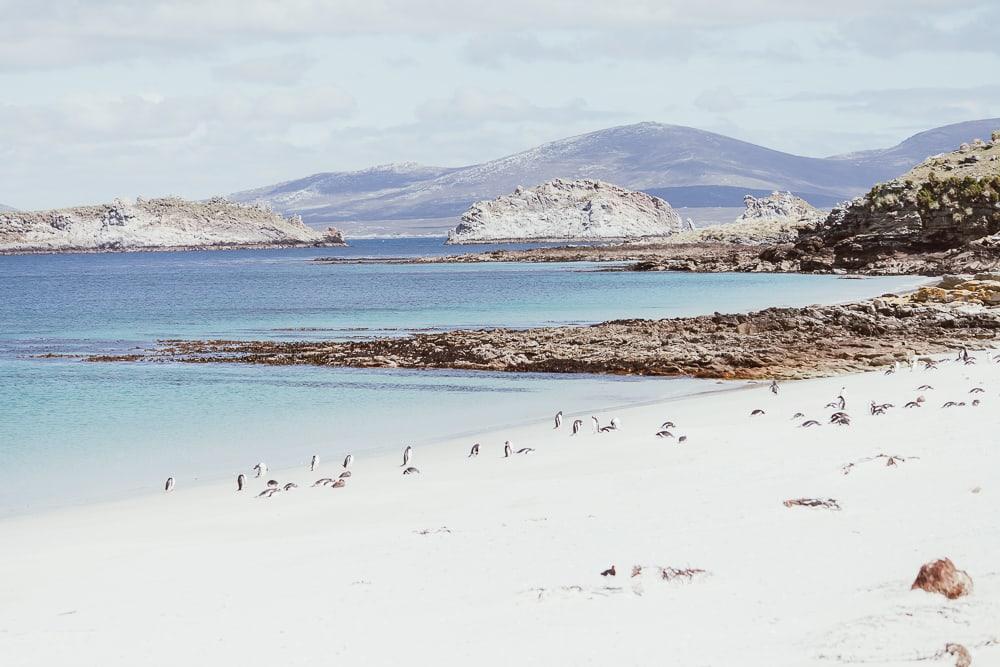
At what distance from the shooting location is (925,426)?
42.6 ft

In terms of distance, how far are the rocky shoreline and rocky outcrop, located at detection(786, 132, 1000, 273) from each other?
26.4 metres

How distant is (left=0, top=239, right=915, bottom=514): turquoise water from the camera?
16.1 m

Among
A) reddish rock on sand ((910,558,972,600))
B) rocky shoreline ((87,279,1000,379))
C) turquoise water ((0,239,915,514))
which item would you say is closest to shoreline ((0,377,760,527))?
turquoise water ((0,239,915,514))

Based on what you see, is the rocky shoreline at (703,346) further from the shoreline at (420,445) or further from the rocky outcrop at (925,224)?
the rocky outcrop at (925,224)

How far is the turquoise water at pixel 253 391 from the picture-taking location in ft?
52.9

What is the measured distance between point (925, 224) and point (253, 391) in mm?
47452

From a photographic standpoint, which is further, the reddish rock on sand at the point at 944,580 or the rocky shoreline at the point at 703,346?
the rocky shoreline at the point at 703,346

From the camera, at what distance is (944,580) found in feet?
21.6

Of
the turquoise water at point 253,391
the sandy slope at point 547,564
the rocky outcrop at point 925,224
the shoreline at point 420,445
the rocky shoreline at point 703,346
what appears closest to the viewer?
the sandy slope at point 547,564

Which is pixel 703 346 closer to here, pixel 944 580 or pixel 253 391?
pixel 253 391

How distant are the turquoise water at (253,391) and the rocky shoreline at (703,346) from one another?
1.19 meters

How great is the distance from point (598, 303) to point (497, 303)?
186 inches

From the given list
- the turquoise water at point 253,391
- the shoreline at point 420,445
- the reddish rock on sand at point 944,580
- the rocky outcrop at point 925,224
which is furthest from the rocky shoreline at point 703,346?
the rocky outcrop at point 925,224

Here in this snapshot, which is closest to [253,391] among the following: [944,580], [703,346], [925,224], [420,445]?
[420,445]
